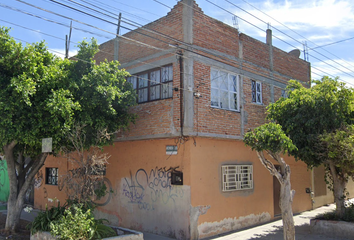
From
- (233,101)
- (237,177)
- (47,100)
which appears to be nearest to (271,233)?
(237,177)

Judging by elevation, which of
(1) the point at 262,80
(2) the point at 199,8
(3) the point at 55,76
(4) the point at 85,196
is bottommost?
(4) the point at 85,196

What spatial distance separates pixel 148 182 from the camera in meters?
10.7

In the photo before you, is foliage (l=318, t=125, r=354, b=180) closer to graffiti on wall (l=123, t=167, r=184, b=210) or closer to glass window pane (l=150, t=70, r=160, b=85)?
graffiti on wall (l=123, t=167, r=184, b=210)

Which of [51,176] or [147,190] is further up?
[51,176]

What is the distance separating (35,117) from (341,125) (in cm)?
867

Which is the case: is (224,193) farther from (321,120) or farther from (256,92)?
(256,92)

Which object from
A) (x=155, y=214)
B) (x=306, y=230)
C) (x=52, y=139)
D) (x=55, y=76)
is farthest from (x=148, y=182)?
(x=306, y=230)

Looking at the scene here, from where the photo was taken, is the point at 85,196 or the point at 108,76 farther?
the point at 108,76

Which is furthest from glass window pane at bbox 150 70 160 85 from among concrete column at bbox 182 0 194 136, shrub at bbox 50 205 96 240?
shrub at bbox 50 205 96 240

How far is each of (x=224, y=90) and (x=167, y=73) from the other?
209cm

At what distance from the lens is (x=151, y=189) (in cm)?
1052

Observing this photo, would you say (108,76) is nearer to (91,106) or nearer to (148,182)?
(91,106)

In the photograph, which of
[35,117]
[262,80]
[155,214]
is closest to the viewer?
[35,117]

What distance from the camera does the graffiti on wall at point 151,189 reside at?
9883 millimetres
